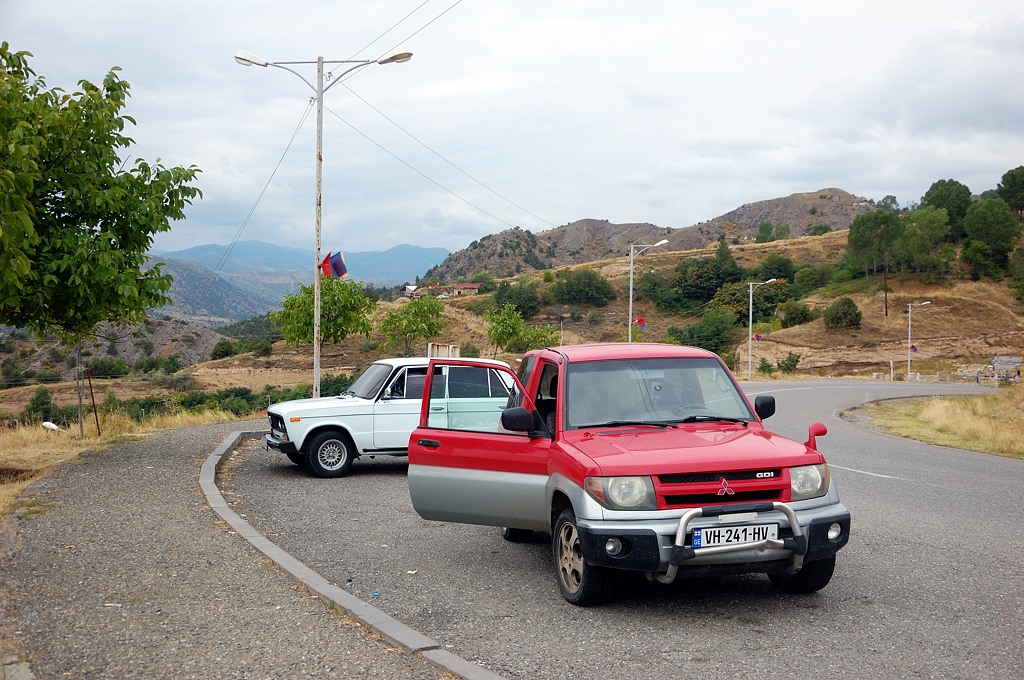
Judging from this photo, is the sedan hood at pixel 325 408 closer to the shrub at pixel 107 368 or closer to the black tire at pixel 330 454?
the black tire at pixel 330 454

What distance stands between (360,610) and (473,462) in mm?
1520

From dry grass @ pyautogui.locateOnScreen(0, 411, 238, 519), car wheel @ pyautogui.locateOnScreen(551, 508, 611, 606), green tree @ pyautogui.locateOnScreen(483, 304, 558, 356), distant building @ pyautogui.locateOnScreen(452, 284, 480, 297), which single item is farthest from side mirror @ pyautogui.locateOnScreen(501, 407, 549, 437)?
distant building @ pyautogui.locateOnScreen(452, 284, 480, 297)

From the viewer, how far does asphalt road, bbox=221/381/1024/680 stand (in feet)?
16.7

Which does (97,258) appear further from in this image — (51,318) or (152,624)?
(152,624)

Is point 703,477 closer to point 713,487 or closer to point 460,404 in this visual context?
point 713,487

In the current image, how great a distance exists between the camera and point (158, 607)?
6.26 meters

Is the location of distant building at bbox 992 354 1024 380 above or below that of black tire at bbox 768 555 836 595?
below

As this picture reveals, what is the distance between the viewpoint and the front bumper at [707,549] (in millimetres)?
5539

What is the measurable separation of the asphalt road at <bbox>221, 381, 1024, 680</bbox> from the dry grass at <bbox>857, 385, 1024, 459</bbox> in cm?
859

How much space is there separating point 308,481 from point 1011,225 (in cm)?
9407

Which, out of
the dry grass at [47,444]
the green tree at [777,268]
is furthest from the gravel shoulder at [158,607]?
the green tree at [777,268]

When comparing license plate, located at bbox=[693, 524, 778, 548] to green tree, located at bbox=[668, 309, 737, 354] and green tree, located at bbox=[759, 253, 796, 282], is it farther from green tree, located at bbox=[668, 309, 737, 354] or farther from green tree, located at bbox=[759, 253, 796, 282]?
green tree, located at bbox=[759, 253, 796, 282]

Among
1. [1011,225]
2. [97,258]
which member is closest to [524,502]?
[97,258]

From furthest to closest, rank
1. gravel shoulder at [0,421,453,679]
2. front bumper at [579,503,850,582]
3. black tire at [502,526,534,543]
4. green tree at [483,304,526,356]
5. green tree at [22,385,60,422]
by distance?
1. green tree at [483,304,526,356]
2. green tree at [22,385,60,422]
3. black tire at [502,526,534,543]
4. front bumper at [579,503,850,582]
5. gravel shoulder at [0,421,453,679]
